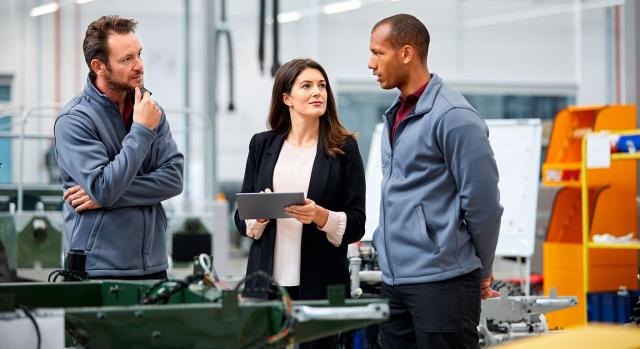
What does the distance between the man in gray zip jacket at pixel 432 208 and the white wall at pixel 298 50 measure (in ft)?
20.6

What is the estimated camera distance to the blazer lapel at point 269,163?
10.5ft

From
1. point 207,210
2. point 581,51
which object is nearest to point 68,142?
point 207,210

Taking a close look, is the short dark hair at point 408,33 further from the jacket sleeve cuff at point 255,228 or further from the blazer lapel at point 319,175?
the jacket sleeve cuff at point 255,228

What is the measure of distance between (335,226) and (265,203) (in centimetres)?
24

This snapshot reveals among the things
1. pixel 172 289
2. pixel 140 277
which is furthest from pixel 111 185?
pixel 172 289

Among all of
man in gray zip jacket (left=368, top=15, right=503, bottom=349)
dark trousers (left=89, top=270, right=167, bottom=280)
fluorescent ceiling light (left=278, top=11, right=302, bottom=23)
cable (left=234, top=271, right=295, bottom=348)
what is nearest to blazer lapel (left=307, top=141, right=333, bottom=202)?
man in gray zip jacket (left=368, top=15, right=503, bottom=349)

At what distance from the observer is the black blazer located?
308cm

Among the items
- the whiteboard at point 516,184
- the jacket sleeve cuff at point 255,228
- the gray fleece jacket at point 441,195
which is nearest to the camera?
the gray fleece jacket at point 441,195

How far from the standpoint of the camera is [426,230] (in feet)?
9.20

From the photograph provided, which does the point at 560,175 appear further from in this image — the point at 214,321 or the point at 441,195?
the point at 214,321

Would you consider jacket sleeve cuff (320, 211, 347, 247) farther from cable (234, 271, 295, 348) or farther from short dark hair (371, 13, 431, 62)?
cable (234, 271, 295, 348)

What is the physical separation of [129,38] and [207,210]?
362 cm

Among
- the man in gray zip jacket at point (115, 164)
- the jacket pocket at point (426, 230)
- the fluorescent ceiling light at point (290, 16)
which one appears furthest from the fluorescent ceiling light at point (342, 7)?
the jacket pocket at point (426, 230)

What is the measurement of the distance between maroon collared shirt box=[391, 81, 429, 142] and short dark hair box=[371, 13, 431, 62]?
114mm
